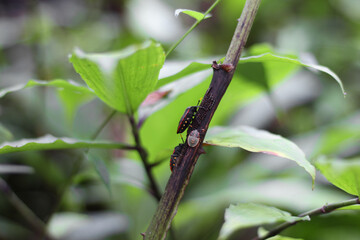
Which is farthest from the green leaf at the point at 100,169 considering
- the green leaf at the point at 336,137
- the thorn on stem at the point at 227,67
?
the green leaf at the point at 336,137

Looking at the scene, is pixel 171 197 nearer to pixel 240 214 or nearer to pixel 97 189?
pixel 240 214

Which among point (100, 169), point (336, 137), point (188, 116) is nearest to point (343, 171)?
point (188, 116)

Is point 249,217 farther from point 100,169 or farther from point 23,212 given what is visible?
point 23,212

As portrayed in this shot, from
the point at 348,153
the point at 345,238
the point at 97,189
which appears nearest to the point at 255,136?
the point at 345,238

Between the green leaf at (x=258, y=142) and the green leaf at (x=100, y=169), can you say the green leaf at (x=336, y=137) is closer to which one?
the green leaf at (x=258, y=142)

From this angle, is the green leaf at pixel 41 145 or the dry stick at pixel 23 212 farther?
the dry stick at pixel 23 212
